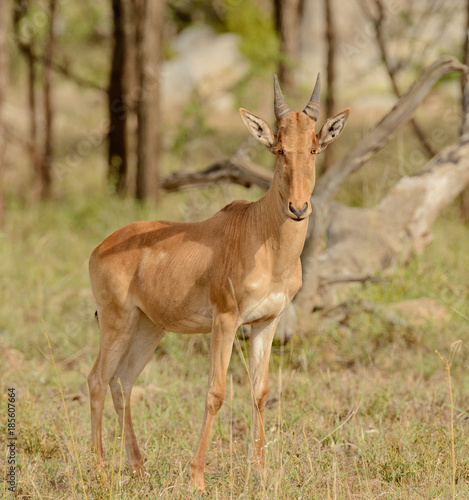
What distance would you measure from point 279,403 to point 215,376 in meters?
0.49

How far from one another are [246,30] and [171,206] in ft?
72.4

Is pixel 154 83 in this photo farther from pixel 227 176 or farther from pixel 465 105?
pixel 465 105

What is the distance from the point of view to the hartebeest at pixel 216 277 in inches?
177

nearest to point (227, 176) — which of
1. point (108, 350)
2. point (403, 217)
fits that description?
point (403, 217)

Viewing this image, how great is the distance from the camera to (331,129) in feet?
15.0

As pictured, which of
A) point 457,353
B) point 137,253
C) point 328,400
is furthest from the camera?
point 457,353

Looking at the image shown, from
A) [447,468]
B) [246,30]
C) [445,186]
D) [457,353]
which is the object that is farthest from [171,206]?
[246,30]

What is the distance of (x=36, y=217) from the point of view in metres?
14.3

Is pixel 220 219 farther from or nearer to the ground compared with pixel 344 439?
farther from the ground

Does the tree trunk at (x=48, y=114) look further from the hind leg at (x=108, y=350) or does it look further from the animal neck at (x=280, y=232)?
the animal neck at (x=280, y=232)

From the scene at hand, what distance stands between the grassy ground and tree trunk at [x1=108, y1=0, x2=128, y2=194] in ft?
18.7

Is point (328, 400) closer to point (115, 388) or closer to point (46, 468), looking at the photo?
point (115, 388)

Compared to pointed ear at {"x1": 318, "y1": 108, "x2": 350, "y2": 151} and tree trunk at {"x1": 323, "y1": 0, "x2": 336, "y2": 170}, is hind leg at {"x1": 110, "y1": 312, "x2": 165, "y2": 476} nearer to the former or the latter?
pointed ear at {"x1": 318, "y1": 108, "x2": 350, "y2": 151}

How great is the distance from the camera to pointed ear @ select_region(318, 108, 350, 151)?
4.53m
